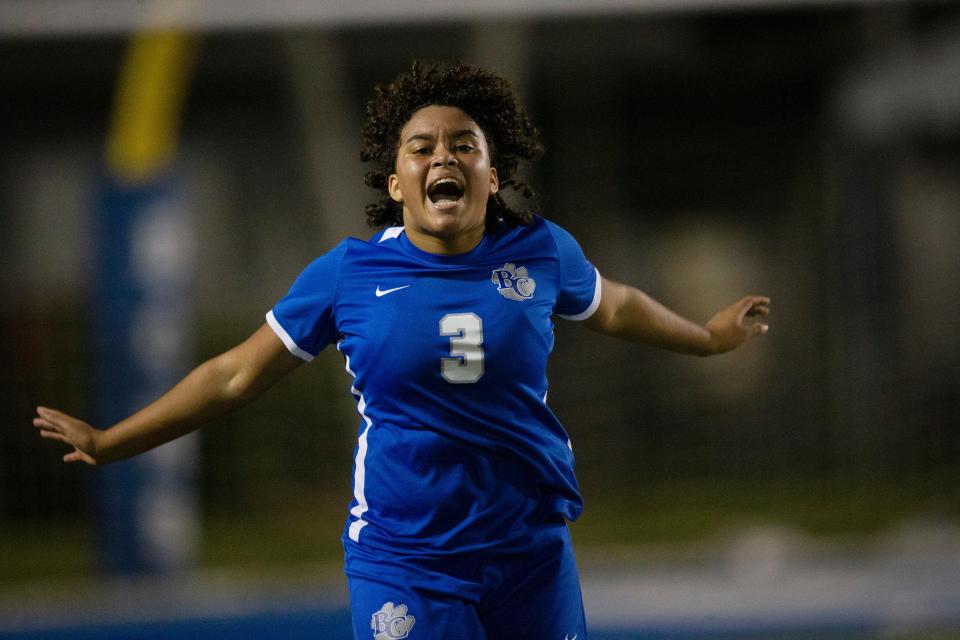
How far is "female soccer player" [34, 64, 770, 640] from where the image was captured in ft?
8.68

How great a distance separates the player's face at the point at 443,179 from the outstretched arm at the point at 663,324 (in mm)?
392

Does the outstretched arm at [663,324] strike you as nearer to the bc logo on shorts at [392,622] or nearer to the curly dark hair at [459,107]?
the curly dark hair at [459,107]

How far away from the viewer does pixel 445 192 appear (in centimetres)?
274

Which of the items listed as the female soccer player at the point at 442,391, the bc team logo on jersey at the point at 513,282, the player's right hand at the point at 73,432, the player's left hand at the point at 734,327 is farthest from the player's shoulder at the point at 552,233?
the player's right hand at the point at 73,432

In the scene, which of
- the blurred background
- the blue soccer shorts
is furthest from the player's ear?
the blurred background

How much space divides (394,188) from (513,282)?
379 mm

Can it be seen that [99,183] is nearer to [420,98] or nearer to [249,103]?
[420,98]

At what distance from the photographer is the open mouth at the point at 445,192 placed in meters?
2.70

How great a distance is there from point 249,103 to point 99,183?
25.3 feet

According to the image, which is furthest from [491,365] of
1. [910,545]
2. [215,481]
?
[215,481]

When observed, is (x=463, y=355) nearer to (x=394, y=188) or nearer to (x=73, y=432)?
(x=394, y=188)

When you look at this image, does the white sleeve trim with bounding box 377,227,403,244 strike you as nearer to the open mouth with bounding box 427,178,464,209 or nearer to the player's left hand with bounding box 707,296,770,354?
the open mouth with bounding box 427,178,464,209

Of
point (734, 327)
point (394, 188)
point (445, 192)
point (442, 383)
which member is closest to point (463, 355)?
point (442, 383)

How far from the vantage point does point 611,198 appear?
14812mm
